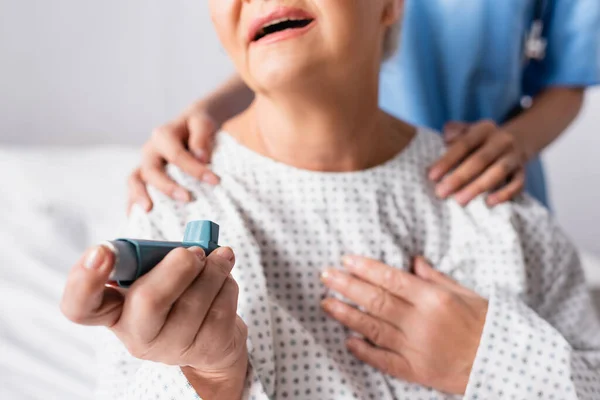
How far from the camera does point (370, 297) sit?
76cm

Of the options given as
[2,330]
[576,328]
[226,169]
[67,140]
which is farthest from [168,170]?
[67,140]

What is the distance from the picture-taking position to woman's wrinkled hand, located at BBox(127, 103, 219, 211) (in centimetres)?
81

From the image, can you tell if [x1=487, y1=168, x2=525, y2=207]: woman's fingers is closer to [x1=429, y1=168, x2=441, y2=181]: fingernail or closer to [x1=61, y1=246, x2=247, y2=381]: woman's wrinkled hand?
[x1=429, y1=168, x2=441, y2=181]: fingernail

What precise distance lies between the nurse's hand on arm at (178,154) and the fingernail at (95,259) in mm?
358

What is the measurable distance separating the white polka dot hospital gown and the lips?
0.53 ft

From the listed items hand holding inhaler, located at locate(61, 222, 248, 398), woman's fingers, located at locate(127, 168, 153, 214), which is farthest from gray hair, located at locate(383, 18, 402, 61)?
hand holding inhaler, located at locate(61, 222, 248, 398)

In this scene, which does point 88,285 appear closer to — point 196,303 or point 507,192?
point 196,303

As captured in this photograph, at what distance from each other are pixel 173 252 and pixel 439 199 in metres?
0.50

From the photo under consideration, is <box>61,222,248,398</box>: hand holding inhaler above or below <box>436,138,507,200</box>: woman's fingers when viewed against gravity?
above

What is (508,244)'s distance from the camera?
0.83 m

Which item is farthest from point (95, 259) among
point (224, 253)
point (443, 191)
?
point (443, 191)

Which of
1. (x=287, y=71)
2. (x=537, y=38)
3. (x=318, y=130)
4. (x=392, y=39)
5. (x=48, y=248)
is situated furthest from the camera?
(x=537, y=38)

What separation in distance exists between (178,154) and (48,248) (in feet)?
1.39

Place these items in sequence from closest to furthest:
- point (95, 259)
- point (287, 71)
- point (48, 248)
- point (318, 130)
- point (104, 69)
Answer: point (95, 259)
point (287, 71)
point (318, 130)
point (48, 248)
point (104, 69)
